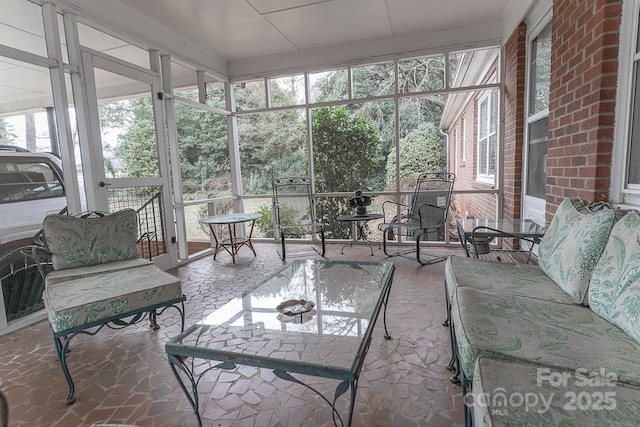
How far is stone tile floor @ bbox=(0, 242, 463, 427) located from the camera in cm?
149

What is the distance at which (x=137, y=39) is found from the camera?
3.46 meters

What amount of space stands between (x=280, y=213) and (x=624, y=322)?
4102 millimetres

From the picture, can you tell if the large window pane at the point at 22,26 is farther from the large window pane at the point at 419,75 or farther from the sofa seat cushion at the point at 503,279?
the large window pane at the point at 419,75

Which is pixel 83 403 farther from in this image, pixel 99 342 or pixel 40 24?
pixel 40 24

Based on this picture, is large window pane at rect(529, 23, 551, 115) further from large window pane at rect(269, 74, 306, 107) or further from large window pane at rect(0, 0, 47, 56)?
large window pane at rect(0, 0, 47, 56)

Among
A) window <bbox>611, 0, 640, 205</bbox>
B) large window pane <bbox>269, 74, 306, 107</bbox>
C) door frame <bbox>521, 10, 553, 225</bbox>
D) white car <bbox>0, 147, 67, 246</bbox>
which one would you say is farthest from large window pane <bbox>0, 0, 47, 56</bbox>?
door frame <bbox>521, 10, 553, 225</bbox>

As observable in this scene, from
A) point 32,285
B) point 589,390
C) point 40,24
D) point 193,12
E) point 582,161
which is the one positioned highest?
point 193,12

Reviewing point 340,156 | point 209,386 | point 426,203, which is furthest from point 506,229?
point 340,156

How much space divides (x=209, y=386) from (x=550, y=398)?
1499 mm

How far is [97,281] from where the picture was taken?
6.79ft

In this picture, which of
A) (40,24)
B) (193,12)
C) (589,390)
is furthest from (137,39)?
(589,390)

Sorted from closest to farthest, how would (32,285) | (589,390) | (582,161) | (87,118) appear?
(589,390) < (582,161) < (32,285) < (87,118)

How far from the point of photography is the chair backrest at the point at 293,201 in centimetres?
468

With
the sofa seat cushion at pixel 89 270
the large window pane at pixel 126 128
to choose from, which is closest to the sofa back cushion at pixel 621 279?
the sofa seat cushion at pixel 89 270
